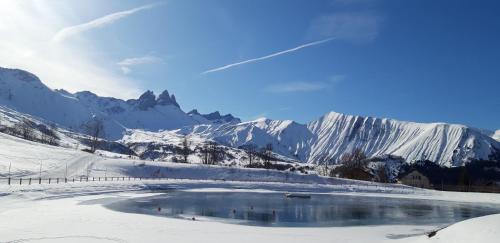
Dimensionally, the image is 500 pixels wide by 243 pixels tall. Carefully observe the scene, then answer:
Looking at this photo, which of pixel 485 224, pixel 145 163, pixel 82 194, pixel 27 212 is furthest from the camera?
pixel 145 163

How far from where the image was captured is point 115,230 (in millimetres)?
31406

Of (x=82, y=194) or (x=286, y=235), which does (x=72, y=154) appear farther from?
(x=286, y=235)

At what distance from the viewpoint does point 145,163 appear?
151 metres

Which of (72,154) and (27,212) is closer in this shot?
(27,212)

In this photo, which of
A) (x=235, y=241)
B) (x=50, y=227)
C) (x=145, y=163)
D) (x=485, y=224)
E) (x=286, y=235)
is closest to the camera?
(x=485, y=224)

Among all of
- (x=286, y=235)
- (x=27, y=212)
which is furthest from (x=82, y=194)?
(x=286, y=235)

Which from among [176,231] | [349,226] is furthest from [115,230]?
[349,226]

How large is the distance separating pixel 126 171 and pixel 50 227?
11062 centimetres

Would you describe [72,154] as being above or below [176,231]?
above

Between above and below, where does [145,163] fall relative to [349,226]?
above

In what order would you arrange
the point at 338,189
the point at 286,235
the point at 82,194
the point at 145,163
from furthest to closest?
the point at 145,163 < the point at 338,189 < the point at 82,194 < the point at 286,235

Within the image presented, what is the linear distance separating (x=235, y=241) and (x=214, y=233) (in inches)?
151

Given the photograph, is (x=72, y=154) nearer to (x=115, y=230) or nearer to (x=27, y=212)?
(x=27, y=212)

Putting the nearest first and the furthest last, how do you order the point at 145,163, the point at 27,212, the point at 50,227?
the point at 50,227
the point at 27,212
the point at 145,163
